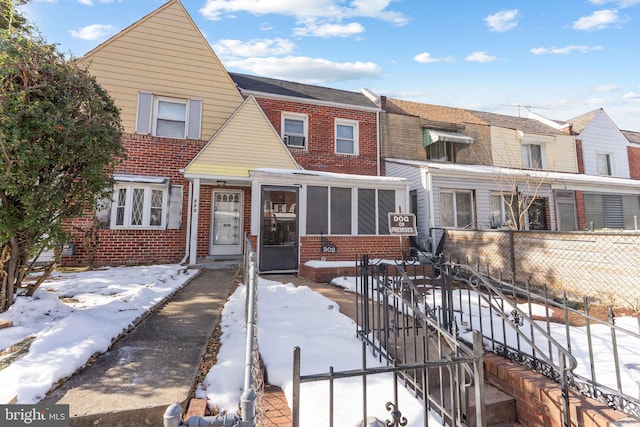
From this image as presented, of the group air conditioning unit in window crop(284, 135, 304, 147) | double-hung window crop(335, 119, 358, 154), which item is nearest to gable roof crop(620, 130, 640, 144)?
double-hung window crop(335, 119, 358, 154)

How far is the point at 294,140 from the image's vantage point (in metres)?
12.4

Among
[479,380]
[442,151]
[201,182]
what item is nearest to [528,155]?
[442,151]

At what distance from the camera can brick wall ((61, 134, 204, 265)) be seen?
9094 mm

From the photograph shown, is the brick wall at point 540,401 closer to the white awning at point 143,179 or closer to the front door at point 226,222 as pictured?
the front door at point 226,222

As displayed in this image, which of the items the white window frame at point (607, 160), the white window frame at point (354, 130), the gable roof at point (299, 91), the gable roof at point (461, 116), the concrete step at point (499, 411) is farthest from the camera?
the white window frame at point (607, 160)

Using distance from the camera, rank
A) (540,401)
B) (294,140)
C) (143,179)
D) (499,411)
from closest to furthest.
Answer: (540,401)
(499,411)
(143,179)
(294,140)

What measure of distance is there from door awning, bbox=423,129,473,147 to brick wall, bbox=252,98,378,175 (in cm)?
290

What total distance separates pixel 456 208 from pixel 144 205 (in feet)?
39.5

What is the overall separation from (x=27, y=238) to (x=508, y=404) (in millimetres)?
6427

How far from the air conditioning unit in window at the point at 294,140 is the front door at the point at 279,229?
4094 mm

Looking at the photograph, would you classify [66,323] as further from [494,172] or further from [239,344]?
[494,172]

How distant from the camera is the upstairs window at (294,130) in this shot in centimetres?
1227

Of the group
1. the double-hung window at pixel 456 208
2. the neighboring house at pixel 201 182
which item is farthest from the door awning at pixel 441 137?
the neighboring house at pixel 201 182

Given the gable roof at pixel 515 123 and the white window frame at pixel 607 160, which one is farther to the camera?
the white window frame at pixel 607 160
